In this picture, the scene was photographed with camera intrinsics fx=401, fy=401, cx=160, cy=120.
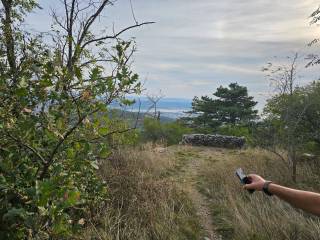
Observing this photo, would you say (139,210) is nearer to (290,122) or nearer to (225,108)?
(290,122)

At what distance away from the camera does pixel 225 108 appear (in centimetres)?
3838

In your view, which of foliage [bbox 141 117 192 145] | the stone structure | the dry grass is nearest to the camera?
the dry grass

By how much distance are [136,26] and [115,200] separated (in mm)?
3065


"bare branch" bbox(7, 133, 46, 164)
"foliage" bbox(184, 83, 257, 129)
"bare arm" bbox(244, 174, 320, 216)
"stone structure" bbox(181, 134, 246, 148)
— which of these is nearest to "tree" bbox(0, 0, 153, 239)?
"bare branch" bbox(7, 133, 46, 164)

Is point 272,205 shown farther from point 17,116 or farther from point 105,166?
point 17,116

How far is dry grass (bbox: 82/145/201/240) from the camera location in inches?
219

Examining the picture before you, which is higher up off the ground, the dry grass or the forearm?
the forearm

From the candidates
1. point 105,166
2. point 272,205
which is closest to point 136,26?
point 105,166

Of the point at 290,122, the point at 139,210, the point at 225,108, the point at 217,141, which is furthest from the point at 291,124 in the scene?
the point at 225,108

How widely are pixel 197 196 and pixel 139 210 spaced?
257 cm

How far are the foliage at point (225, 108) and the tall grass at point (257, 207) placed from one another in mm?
27213

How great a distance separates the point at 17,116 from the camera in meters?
2.80

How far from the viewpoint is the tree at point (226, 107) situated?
38656mm

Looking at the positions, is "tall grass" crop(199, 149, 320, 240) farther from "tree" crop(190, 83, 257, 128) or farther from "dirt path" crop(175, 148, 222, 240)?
"tree" crop(190, 83, 257, 128)
